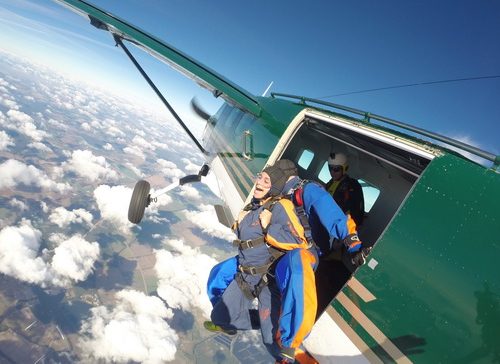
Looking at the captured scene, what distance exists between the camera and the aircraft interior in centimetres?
425

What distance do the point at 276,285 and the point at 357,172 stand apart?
4.02 meters

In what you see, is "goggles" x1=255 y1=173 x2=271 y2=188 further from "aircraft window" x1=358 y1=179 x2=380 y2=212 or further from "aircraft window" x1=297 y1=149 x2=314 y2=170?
"aircraft window" x1=297 y1=149 x2=314 y2=170

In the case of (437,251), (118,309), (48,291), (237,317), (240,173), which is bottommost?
(48,291)

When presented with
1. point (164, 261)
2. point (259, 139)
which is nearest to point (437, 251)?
point (259, 139)

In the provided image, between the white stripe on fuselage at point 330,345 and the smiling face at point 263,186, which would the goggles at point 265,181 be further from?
the white stripe on fuselage at point 330,345

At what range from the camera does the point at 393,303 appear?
2.13m

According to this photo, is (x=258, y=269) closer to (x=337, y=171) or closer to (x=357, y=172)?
(x=337, y=171)

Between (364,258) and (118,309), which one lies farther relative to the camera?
(118,309)

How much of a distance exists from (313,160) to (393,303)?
5.09 meters

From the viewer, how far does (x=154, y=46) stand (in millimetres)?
5656

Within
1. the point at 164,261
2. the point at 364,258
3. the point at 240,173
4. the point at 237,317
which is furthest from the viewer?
the point at 164,261

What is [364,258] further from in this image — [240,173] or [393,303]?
[240,173]

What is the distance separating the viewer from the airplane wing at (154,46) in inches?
214

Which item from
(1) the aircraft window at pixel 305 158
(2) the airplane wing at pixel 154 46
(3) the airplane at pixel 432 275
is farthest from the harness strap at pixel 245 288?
(1) the aircraft window at pixel 305 158
